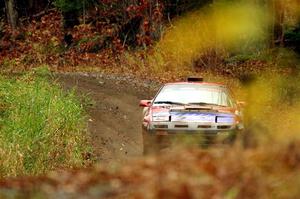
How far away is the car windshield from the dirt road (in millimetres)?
1496

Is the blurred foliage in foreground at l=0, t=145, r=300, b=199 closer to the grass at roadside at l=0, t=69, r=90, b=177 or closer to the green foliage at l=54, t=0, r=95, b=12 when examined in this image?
the grass at roadside at l=0, t=69, r=90, b=177

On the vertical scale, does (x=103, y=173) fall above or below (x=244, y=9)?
above

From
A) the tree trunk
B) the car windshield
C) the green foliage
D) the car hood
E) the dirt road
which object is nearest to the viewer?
the car hood

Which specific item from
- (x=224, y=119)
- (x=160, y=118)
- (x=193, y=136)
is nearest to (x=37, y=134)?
(x=160, y=118)

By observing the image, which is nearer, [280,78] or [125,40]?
[280,78]

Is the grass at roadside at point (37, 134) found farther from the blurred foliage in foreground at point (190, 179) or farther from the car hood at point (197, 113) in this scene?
the blurred foliage in foreground at point (190, 179)

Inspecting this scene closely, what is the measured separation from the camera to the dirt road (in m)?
14.0

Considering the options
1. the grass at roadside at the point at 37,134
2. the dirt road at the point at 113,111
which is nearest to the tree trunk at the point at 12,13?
the dirt road at the point at 113,111

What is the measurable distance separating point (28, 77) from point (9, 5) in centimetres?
2046

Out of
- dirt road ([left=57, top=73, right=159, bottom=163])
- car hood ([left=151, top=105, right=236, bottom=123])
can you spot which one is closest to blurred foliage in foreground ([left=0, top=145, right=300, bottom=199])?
car hood ([left=151, top=105, right=236, bottom=123])

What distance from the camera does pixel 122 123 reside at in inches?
659

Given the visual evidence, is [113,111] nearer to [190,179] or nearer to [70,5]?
[190,179]

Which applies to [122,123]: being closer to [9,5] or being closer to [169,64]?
[169,64]

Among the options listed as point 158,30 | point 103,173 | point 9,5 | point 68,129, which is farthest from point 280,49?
point 103,173
